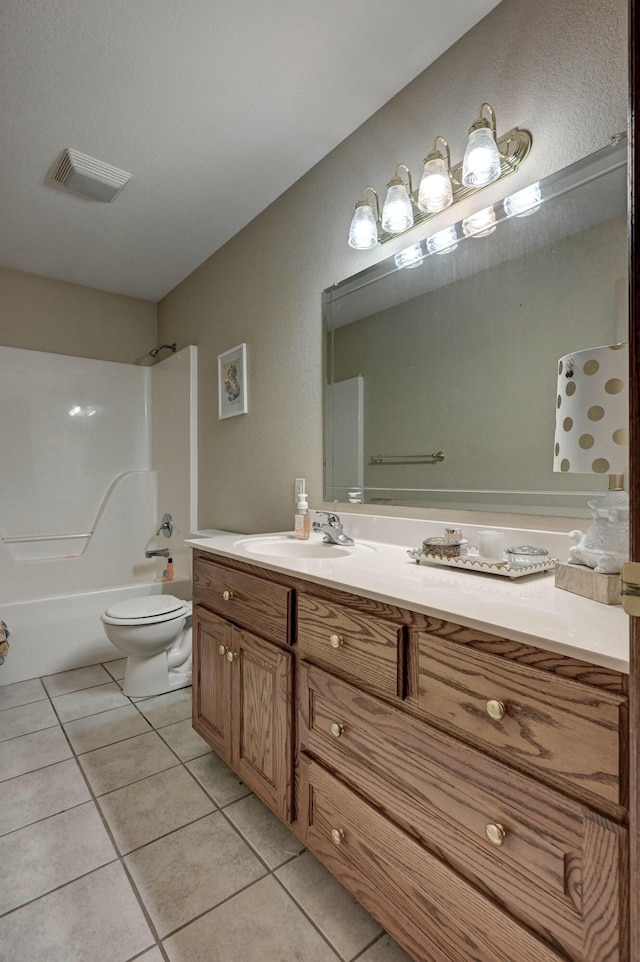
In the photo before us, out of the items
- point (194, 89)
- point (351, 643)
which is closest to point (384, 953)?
point (351, 643)

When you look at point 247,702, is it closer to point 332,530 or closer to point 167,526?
point 332,530

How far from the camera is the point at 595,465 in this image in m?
0.85

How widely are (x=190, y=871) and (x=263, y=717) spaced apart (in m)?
0.42

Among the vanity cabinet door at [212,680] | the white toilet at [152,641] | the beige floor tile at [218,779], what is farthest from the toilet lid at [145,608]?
the beige floor tile at [218,779]

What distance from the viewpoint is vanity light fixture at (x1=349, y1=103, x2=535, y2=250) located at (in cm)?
121

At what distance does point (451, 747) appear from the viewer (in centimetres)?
79

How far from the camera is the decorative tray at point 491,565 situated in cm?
99

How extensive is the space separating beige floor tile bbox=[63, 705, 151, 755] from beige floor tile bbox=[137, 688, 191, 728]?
4cm

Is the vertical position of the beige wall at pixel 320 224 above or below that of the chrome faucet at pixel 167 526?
above

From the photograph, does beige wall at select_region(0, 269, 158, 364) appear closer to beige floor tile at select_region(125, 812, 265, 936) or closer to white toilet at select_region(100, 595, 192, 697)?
white toilet at select_region(100, 595, 192, 697)

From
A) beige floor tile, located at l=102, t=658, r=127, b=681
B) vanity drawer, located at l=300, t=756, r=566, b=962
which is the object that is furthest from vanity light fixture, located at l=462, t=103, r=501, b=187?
beige floor tile, located at l=102, t=658, r=127, b=681

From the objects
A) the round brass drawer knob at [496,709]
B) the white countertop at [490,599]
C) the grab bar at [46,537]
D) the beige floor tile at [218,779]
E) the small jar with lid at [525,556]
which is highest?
the small jar with lid at [525,556]

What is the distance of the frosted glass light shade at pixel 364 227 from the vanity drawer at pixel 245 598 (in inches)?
47.1

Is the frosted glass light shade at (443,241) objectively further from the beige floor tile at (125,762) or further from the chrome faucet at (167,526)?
the chrome faucet at (167,526)
